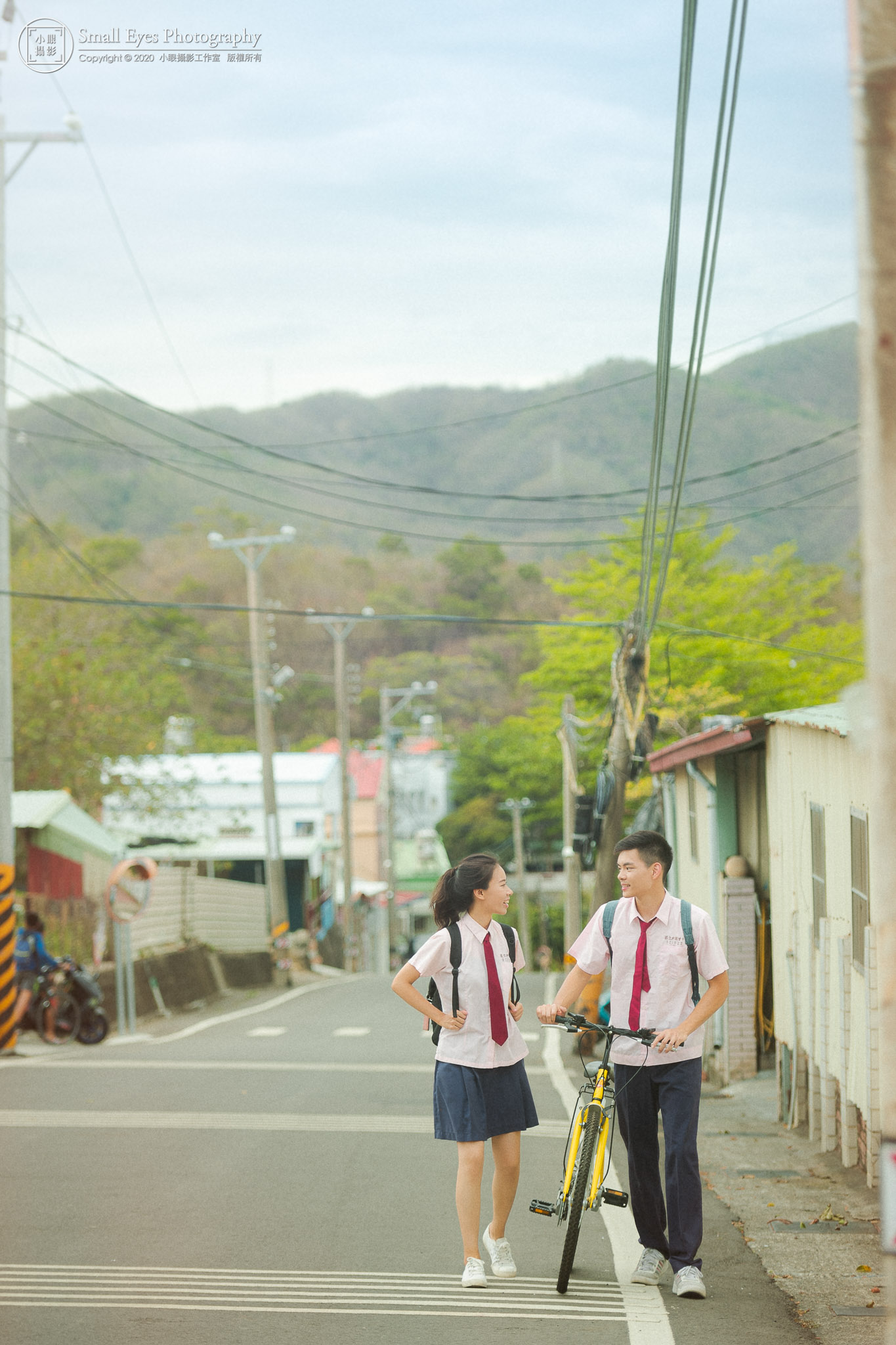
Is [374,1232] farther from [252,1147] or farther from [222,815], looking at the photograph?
[222,815]

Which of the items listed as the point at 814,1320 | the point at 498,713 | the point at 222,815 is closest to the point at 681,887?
the point at 814,1320

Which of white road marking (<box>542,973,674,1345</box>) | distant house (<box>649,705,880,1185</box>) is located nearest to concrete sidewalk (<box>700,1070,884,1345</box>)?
distant house (<box>649,705,880,1185</box>)

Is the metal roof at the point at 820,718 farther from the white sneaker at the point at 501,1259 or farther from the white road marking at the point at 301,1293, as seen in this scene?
the white road marking at the point at 301,1293

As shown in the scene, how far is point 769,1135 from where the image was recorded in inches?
396

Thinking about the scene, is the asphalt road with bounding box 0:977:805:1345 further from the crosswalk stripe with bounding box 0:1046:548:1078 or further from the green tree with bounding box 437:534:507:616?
the green tree with bounding box 437:534:507:616

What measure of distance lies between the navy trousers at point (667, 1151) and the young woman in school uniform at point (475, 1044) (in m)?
0.43

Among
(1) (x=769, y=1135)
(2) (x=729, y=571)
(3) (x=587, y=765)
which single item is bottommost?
(1) (x=769, y=1135)

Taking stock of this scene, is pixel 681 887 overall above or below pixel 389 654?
below

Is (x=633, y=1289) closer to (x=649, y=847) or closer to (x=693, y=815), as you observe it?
(x=649, y=847)

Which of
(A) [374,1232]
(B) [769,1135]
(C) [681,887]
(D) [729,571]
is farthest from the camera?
(D) [729,571]

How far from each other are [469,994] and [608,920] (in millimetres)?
669

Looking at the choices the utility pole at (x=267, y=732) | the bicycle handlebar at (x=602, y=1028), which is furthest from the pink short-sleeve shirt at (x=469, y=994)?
the utility pole at (x=267, y=732)

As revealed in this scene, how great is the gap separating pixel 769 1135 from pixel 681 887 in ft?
28.1

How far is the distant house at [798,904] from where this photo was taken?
8.54 metres
